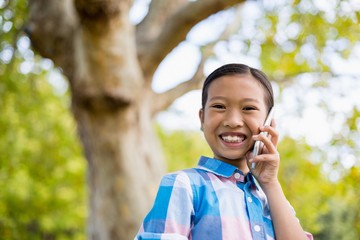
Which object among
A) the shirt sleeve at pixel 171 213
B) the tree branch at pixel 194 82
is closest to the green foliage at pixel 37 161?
the tree branch at pixel 194 82

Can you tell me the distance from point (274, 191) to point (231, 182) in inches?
6.3

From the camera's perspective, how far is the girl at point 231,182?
1951mm

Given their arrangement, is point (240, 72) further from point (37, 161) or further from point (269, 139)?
point (37, 161)

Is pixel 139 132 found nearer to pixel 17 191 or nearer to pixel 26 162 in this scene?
pixel 26 162

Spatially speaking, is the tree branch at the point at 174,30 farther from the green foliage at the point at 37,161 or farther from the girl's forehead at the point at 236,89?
the girl's forehead at the point at 236,89

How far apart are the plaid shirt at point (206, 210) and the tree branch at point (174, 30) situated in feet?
13.5

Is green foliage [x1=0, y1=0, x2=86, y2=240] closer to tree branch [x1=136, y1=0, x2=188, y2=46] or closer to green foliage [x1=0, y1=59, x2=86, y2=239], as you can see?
green foliage [x1=0, y1=59, x2=86, y2=239]

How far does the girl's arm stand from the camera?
2.10 m

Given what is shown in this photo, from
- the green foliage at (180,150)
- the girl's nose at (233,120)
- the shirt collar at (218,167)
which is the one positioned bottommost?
the shirt collar at (218,167)

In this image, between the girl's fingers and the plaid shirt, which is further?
the girl's fingers

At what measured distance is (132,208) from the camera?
639 centimetres

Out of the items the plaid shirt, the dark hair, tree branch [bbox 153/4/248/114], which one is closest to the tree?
tree branch [bbox 153/4/248/114]

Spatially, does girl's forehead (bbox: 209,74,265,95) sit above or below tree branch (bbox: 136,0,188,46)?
below

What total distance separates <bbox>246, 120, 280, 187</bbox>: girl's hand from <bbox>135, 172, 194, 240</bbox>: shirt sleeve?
30 centimetres
